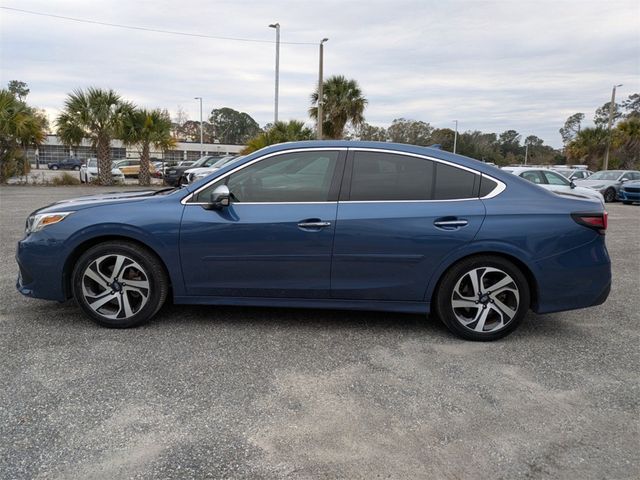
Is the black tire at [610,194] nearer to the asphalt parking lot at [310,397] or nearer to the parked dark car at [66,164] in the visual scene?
the asphalt parking lot at [310,397]

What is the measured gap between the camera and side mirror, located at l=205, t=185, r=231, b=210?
152 inches

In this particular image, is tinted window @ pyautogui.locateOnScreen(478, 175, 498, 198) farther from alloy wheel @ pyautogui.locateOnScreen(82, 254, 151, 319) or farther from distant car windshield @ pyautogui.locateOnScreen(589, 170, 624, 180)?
distant car windshield @ pyautogui.locateOnScreen(589, 170, 624, 180)

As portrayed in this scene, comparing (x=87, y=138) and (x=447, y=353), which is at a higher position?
(x=87, y=138)

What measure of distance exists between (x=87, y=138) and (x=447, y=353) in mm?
21936

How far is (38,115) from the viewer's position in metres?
21.3

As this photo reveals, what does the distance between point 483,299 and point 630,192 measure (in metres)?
20.0

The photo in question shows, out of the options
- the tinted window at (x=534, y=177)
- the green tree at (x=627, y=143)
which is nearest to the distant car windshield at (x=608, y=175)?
the tinted window at (x=534, y=177)

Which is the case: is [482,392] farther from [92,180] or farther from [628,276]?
[92,180]

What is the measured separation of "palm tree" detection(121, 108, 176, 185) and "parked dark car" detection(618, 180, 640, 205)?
20091mm

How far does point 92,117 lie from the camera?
21109mm

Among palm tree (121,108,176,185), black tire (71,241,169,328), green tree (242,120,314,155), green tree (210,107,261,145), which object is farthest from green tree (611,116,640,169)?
green tree (210,107,261,145)

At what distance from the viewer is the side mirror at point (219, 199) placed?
3850 millimetres

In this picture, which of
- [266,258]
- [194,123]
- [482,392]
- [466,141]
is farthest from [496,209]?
[194,123]

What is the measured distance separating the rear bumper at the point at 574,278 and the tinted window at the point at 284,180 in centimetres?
184
